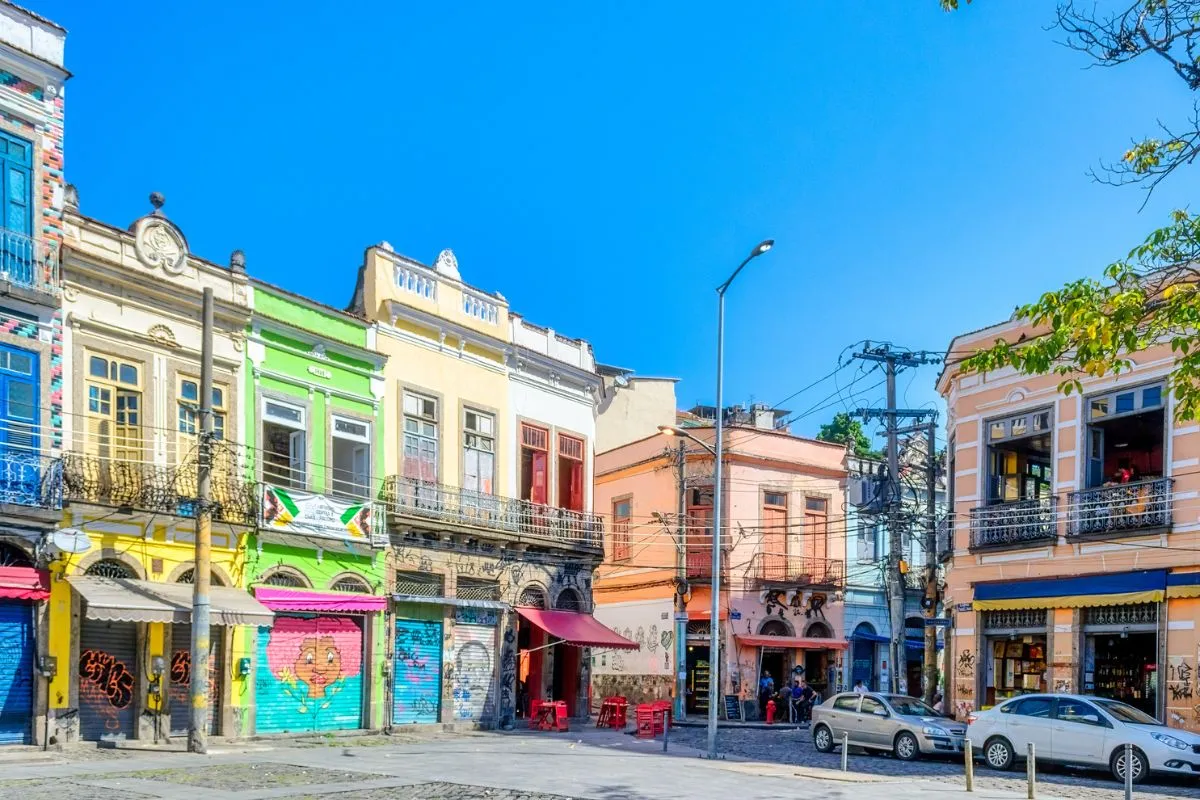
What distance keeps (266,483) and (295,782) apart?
933cm

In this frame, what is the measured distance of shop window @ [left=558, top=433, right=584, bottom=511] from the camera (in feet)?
116

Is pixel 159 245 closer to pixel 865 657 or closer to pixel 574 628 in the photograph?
pixel 574 628

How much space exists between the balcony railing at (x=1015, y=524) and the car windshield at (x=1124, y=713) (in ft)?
21.9

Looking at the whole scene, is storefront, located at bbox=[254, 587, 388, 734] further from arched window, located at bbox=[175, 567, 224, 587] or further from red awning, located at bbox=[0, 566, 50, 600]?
red awning, located at bbox=[0, 566, 50, 600]

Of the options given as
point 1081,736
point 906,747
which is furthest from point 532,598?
point 1081,736

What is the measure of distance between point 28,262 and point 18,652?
655cm

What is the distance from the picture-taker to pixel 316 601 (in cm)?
2680

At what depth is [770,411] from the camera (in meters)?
53.7

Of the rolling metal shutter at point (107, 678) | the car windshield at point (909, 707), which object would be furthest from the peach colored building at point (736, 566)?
the rolling metal shutter at point (107, 678)

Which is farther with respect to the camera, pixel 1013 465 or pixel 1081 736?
pixel 1013 465

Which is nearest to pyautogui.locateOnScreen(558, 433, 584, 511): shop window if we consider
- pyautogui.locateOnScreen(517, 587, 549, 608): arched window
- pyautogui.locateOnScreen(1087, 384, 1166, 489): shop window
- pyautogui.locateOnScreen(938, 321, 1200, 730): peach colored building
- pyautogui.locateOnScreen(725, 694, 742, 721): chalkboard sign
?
pyautogui.locateOnScreen(517, 587, 549, 608): arched window

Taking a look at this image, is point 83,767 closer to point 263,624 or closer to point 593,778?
point 263,624

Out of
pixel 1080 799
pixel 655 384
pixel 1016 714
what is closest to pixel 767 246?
pixel 1016 714

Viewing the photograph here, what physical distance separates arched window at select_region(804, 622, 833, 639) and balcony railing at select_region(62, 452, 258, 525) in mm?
24940
